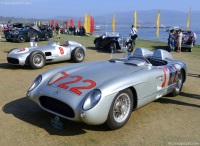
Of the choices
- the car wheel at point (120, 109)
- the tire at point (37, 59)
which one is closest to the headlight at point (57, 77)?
the car wheel at point (120, 109)

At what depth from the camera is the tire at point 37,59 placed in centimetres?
863

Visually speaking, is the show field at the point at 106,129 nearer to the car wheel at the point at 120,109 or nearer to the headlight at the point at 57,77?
the car wheel at the point at 120,109

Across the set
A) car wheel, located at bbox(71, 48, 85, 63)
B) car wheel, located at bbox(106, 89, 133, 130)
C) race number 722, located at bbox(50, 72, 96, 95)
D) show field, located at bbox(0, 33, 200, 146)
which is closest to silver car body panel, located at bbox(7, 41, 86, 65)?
car wheel, located at bbox(71, 48, 85, 63)

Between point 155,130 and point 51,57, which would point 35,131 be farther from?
point 51,57

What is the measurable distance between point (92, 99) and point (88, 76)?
70cm

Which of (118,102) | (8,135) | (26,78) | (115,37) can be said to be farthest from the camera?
(115,37)

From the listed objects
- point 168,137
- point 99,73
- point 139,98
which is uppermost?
point 99,73

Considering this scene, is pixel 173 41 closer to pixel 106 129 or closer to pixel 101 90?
pixel 106 129

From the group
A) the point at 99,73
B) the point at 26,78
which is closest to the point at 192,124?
the point at 99,73

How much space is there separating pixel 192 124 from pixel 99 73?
6.01 ft

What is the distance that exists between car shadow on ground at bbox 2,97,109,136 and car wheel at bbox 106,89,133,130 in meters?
0.21

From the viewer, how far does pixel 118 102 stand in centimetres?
407

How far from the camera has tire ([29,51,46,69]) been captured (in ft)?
28.3

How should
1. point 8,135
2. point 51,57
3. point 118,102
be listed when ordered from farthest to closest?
point 51,57 < point 118,102 < point 8,135
